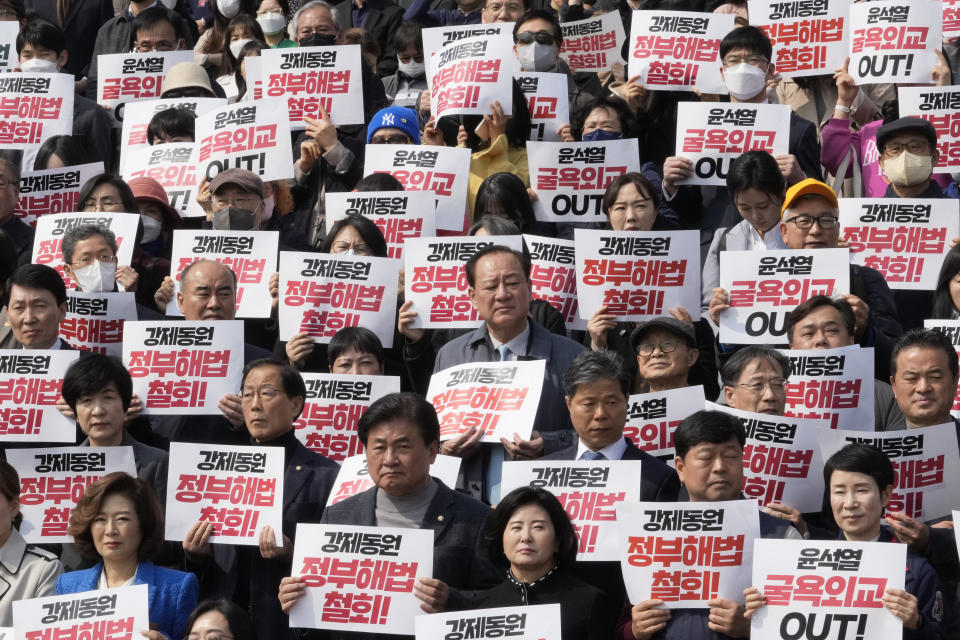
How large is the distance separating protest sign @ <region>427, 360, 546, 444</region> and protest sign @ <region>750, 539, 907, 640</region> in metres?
1.74

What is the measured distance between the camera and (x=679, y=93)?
13.7 m

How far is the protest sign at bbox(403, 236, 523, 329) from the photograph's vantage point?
10.9 m

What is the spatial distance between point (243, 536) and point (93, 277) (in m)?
2.86

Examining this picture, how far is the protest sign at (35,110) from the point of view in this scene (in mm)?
14078

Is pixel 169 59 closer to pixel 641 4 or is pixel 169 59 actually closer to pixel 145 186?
pixel 145 186

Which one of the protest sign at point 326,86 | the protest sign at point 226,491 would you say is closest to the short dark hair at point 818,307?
the protest sign at point 226,491

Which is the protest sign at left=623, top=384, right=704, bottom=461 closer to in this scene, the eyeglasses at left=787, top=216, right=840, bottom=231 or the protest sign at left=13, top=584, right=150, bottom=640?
the eyeglasses at left=787, top=216, right=840, bottom=231

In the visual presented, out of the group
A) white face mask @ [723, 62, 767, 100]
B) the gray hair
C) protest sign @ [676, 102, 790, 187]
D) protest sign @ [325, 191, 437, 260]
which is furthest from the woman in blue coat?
white face mask @ [723, 62, 767, 100]

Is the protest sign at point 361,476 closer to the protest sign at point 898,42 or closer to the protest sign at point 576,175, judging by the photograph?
the protest sign at point 576,175

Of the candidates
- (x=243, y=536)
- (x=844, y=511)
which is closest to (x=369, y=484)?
(x=243, y=536)

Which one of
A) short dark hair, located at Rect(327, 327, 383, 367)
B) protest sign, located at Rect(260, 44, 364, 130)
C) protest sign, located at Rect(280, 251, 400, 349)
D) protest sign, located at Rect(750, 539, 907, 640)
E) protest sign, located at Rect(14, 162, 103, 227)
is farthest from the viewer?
protest sign, located at Rect(260, 44, 364, 130)

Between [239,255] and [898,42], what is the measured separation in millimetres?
4834

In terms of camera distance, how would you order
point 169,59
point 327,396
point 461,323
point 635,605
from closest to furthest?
point 635,605, point 327,396, point 461,323, point 169,59

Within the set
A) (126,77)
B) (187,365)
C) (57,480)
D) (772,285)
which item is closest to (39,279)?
(187,365)
